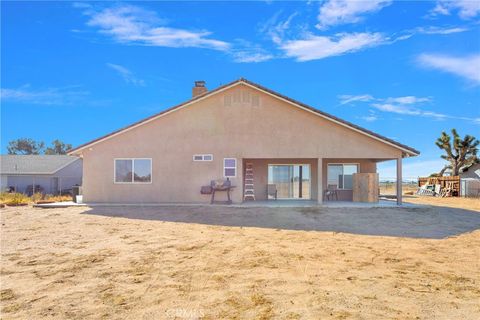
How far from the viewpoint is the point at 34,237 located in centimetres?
848

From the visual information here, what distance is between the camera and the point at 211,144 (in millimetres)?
15195

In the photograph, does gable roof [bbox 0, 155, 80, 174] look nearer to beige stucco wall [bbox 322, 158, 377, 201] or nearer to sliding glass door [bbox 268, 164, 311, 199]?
sliding glass door [bbox 268, 164, 311, 199]

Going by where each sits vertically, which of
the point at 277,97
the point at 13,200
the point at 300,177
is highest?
the point at 277,97

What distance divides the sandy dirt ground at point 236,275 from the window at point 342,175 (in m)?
8.53

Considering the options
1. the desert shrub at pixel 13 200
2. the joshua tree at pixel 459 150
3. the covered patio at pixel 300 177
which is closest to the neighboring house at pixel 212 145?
the covered patio at pixel 300 177

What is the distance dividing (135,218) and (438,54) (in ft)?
45.7

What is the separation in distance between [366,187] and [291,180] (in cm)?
371

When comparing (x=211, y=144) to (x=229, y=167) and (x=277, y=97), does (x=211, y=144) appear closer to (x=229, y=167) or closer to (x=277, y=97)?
(x=229, y=167)

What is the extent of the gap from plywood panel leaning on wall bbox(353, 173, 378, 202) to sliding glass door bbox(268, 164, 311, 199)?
2474 mm

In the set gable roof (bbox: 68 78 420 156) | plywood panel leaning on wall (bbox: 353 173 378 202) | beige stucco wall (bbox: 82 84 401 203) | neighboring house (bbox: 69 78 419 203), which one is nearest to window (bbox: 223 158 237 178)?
neighboring house (bbox: 69 78 419 203)

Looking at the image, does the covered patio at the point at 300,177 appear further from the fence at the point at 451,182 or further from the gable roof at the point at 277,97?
the fence at the point at 451,182

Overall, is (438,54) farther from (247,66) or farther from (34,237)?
(34,237)

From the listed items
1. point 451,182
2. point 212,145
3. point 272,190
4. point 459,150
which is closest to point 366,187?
point 272,190

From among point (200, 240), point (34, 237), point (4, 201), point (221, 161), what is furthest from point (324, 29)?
point (4, 201)
